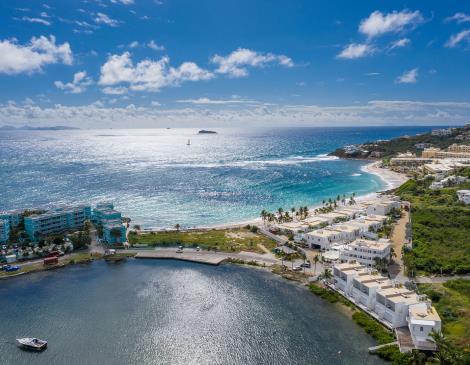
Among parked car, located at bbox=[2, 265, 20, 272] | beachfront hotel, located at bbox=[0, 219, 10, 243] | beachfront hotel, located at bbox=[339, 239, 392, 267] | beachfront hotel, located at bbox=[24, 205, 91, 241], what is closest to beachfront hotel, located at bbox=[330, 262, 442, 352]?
beachfront hotel, located at bbox=[339, 239, 392, 267]

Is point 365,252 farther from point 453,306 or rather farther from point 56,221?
point 56,221

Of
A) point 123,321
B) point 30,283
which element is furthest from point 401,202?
point 30,283

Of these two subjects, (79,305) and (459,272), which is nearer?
(79,305)

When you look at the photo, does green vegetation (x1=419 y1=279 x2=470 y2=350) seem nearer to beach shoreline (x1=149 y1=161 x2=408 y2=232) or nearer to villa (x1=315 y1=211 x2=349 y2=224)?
villa (x1=315 y1=211 x2=349 y2=224)

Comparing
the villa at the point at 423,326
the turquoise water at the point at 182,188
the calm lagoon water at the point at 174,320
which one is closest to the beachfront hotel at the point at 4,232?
the calm lagoon water at the point at 174,320

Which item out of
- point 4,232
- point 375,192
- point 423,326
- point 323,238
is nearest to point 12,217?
point 4,232

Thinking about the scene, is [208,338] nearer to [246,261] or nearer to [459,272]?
[246,261]

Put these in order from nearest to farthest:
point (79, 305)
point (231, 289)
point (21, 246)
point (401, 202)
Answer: point (79, 305) → point (231, 289) → point (21, 246) → point (401, 202)
